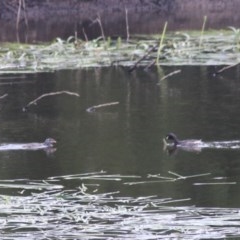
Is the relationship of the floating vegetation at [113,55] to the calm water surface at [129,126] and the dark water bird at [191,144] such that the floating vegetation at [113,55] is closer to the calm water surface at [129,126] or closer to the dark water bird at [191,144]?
the calm water surface at [129,126]

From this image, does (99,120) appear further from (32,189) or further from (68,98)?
(32,189)

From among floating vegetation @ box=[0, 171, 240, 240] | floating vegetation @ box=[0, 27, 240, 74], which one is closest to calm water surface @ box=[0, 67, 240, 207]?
floating vegetation @ box=[0, 171, 240, 240]

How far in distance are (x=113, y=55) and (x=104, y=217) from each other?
2007 cm

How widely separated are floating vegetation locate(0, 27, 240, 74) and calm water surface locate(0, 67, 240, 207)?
102 centimetres

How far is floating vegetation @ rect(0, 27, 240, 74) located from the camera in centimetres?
2797

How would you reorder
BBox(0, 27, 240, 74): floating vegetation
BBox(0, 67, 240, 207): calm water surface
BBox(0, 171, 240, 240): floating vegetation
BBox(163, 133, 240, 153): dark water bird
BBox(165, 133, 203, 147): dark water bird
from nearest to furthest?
1. BBox(0, 171, 240, 240): floating vegetation
2. BBox(0, 67, 240, 207): calm water surface
3. BBox(163, 133, 240, 153): dark water bird
4. BBox(165, 133, 203, 147): dark water bird
5. BBox(0, 27, 240, 74): floating vegetation

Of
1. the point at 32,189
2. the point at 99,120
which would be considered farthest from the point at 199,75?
the point at 32,189

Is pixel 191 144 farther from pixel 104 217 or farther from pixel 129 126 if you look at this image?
pixel 104 217

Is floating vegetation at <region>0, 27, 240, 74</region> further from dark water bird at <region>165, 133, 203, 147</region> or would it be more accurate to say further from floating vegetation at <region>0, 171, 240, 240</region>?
floating vegetation at <region>0, 171, 240, 240</region>

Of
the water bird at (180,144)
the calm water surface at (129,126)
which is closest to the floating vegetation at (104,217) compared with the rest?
the calm water surface at (129,126)

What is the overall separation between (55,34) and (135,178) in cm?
2860

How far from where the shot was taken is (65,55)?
98.2 ft

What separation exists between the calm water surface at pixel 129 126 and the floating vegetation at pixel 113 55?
102 centimetres

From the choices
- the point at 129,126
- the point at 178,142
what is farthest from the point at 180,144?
the point at 129,126
